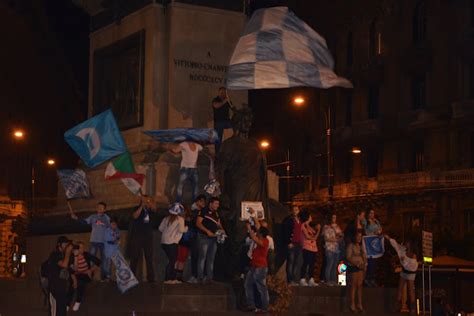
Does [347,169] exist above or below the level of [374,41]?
below

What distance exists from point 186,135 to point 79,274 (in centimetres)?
334

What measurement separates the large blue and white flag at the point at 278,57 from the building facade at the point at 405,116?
3809 centimetres

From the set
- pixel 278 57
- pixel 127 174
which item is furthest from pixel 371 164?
pixel 127 174

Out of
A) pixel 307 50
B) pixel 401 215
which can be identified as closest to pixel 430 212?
pixel 401 215

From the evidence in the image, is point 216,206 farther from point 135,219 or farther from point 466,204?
point 466,204

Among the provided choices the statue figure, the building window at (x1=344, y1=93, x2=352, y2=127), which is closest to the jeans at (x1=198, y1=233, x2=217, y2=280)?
the statue figure

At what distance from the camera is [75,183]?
957 inches

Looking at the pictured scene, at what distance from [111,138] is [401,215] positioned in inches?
1938

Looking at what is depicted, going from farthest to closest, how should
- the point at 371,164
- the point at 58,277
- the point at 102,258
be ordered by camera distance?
the point at 371,164 → the point at 102,258 → the point at 58,277

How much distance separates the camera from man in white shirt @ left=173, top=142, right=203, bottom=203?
2256 centimetres

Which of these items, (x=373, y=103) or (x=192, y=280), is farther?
(x=373, y=103)

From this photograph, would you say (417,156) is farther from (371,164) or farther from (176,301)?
(176,301)

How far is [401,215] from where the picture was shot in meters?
70.4

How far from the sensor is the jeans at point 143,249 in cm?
2188
